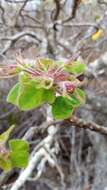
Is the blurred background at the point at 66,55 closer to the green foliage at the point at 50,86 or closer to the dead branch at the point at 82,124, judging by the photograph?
the dead branch at the point at 82,124

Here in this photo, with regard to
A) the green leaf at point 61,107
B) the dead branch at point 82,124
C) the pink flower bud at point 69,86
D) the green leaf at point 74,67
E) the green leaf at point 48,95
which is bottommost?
the dead branch at point 82,124

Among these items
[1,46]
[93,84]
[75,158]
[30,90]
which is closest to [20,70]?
[30,90]

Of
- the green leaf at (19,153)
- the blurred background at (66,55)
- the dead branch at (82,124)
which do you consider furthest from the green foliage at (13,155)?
the blurred background at (66,55)

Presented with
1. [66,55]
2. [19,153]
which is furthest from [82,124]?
[66,55]

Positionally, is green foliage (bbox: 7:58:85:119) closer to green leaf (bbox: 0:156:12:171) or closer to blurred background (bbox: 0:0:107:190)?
green leaf (bbox: 0:156:12:171)

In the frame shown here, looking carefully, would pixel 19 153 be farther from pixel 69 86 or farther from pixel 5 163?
pixel 69 86

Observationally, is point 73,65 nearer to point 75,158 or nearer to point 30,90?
point 30,90

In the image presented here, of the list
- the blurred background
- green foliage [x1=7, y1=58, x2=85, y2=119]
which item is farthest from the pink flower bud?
the blurred background
